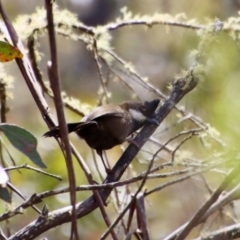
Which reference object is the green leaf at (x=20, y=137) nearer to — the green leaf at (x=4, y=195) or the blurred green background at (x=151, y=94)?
the green leaf at (x=4, y=195)

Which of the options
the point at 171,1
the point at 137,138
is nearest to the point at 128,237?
the point at 137,138

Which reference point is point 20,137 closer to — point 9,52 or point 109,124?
point 9,52

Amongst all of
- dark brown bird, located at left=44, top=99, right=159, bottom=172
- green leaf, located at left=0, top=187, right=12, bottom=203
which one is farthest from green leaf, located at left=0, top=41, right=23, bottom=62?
dark brown bird, located at left=44, top=99, right=159, bottom=172

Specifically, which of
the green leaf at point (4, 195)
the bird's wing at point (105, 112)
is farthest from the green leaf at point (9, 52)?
the bird's wing at point (105, 112)

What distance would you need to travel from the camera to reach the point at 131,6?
6.00 m

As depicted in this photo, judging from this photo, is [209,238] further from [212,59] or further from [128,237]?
[212,59]

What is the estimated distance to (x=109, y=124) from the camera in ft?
6.82

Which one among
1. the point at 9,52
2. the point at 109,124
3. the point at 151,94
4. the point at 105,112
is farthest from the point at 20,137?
the point at 151,94

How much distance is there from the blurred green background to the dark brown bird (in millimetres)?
115

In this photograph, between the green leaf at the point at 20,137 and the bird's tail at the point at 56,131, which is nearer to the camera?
the green leaf at the point at 20,137

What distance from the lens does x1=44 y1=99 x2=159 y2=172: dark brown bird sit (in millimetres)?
1894

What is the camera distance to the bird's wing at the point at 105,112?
1.89m

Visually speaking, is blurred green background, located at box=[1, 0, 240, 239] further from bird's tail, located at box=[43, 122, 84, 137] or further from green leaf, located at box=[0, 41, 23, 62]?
green leaf, located at box=[0, 41, 23, 62]

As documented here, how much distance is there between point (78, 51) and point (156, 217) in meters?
3.67
